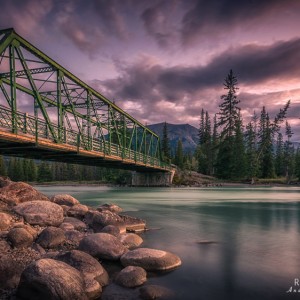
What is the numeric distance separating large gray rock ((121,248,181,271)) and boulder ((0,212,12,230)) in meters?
4.47

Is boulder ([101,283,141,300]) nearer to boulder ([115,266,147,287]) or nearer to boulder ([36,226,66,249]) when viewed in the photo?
boulder ([115,266,147,287])

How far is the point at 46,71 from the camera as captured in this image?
24.6 m

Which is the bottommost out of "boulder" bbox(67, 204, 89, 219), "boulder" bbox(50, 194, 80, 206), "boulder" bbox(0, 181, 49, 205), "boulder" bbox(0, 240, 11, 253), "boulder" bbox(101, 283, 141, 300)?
"boulder" bbox(101, 283, 141, 300)

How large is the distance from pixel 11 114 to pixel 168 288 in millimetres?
15351

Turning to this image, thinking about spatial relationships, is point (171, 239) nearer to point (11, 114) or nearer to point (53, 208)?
point (53, 208)

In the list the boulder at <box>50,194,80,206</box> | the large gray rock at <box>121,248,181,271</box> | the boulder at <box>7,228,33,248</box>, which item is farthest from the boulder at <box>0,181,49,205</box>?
the large gray rock at <box>121,248,181,271</box>

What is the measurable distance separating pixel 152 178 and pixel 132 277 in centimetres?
5998

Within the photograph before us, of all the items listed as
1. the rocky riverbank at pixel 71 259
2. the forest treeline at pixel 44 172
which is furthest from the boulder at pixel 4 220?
the forest treeline at pixel 44 172

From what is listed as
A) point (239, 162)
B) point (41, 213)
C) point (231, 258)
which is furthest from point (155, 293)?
point (239, 162)

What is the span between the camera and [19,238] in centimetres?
841

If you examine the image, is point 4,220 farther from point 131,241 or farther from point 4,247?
point 131,241

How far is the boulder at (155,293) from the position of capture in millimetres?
5797

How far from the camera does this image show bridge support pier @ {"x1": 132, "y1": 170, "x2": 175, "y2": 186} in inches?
2557

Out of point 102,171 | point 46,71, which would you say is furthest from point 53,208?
point 102,171
